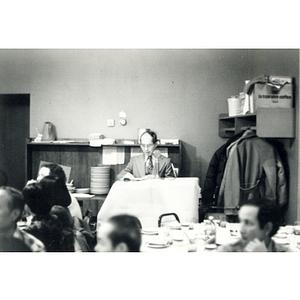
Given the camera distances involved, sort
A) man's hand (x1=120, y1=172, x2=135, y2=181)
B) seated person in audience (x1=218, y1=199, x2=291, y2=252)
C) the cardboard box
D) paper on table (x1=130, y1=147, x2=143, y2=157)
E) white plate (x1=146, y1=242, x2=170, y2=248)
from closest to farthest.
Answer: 1. white plate (x1=146, y1=242, x2=170, y2=248)
2. seated person in audience (x1=218, y1=199, x2=291, y2=252)
3. the cardboard box
4. man's hand (x1=120, y1=172, x2=135, y2=181)
5. paper on table (x1=130, y1=147, x2=143, y2=157)

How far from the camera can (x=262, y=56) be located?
6.29 feet

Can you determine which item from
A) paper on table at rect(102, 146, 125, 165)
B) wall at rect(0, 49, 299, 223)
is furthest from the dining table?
paper on table at rect(102, 146, 125, 165)

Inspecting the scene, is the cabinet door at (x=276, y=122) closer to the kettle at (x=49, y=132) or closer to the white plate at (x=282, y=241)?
the white plate at (x=282, y=241)

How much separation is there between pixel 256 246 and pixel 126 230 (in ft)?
2.67

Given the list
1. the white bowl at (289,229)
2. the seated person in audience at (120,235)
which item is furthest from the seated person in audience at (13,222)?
the white bowl at (289,229)

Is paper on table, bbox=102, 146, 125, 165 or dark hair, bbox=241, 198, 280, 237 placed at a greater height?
Answer: paper on table, bbox=102, 146, 125, 165

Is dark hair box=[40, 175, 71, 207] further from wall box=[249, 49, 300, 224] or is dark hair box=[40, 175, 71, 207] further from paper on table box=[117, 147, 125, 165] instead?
wall box=[249, 49, 300, 224]

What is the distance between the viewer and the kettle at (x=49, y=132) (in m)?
2.10

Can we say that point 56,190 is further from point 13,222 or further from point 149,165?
point 149,165

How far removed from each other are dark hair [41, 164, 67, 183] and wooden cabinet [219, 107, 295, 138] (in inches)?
47.3

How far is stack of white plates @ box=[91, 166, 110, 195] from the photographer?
6.95 feet

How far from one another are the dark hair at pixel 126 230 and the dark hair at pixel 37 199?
1.40 feet

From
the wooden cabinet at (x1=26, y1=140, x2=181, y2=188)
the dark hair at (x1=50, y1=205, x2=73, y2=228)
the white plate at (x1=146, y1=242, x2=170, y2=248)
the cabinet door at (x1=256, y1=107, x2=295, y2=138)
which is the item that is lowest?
the white plate at (x1=146, y1=242, x2=170, y2=248)

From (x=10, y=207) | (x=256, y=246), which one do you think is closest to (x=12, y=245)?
(x=10, y=207)
